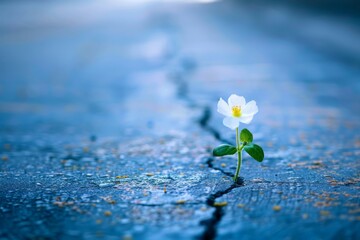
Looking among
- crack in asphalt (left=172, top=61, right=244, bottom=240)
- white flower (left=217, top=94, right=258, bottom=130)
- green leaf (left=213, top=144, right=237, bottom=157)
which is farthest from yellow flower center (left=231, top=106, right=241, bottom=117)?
crack in asphalt (left=172, top=61, right=244, bottom=240)

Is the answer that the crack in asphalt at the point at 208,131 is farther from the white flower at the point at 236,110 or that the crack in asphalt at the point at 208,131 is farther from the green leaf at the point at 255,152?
the white flower at the point at 236,110

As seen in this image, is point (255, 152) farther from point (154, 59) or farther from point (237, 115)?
point (154, 59)

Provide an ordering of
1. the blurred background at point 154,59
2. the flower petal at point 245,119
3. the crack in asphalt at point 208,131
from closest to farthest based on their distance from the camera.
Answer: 1. the crack in asphalt at point 208,131
2. the flower petal at point 245,119
3. the blurred background at point 154,59

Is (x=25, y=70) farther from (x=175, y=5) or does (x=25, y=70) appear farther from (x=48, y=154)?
(x=175, y=5)

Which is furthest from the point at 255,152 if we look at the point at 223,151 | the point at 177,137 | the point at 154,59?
the point at 154,59

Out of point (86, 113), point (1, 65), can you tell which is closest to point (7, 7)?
point (1, 65)

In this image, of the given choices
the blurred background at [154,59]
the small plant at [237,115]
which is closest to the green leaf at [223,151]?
the small plant at [237,115]
